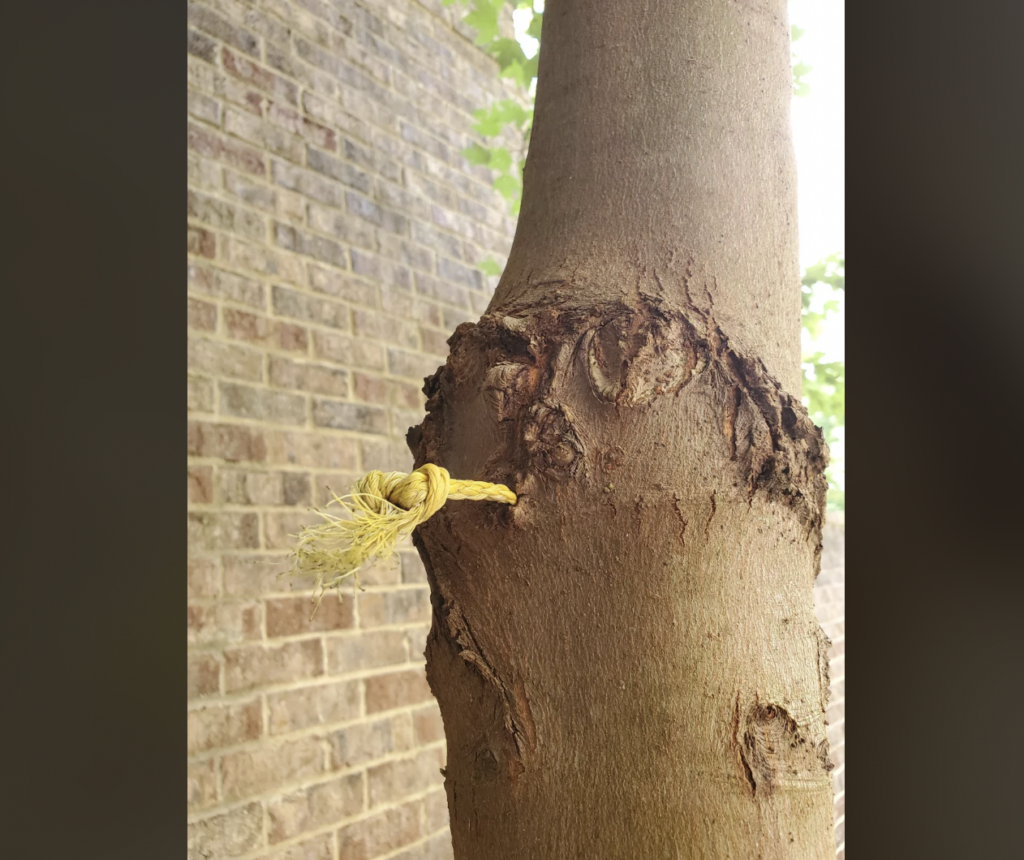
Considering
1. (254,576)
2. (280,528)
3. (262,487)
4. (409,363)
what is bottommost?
(254,576)

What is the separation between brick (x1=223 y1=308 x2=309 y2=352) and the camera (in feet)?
7.06

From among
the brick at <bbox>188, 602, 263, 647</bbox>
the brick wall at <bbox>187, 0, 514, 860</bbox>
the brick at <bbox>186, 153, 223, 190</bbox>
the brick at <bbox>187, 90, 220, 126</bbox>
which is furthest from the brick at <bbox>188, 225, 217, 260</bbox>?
the brick at <bbox>188, 602, 263, 647</bbox>

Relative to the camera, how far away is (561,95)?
94 centimetres

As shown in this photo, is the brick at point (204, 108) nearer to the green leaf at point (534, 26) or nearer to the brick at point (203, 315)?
the brick at point (203, 315)

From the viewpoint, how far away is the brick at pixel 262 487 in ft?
6.86

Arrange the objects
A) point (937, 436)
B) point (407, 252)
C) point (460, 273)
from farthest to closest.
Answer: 1. point (460, 273)
2. point (407, 252)
3. point (937, 436)

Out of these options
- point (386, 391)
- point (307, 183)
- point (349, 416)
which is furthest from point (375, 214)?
point (349, 416)

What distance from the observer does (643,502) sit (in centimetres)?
77

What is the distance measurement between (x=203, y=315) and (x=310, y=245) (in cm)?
44

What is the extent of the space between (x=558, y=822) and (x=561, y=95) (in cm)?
71

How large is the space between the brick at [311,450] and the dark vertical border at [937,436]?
6.52 feet

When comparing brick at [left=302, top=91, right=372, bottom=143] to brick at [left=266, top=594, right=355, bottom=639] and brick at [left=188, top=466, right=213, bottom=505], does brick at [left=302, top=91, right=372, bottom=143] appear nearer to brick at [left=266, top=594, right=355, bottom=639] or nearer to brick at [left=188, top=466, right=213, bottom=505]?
brick at [left=188, top=466, right=213, bottom=505]

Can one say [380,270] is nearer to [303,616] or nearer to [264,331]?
[264,331]

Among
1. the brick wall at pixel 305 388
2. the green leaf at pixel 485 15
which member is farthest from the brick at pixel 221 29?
the green leaf at pixel 485 15
